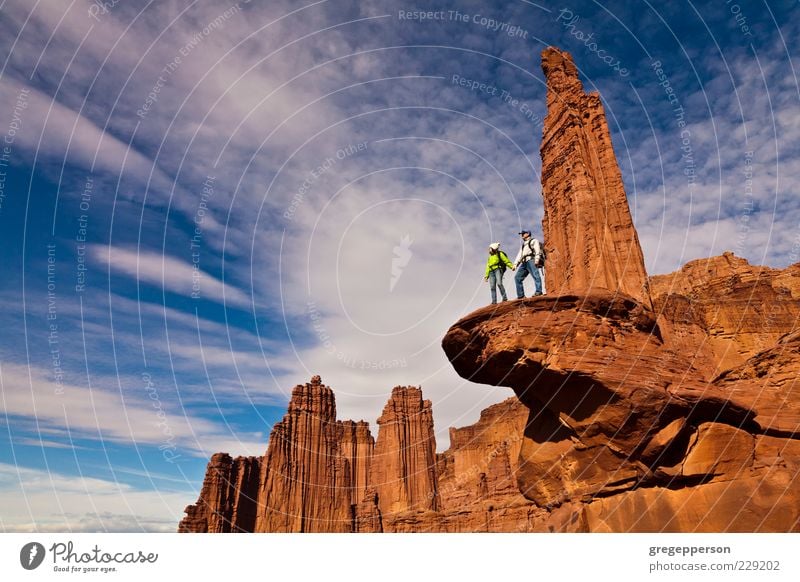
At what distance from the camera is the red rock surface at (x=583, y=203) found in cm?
2216

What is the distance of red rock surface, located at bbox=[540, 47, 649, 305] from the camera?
2216 centimetres

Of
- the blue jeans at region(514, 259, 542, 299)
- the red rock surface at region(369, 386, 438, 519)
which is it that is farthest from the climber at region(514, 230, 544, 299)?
the red rock surface at region(369, 386, 438, 519)

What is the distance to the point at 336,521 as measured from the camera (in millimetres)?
94250

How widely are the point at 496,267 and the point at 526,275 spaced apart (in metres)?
1.10

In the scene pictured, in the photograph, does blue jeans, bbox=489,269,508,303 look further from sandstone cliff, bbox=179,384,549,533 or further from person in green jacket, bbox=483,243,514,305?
sandstone cliff, bbox=179,384,549,533

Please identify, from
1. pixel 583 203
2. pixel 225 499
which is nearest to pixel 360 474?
pixel 225 499

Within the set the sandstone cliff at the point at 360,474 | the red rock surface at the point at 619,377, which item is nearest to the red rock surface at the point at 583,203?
the red rock surface at the point at 619,377

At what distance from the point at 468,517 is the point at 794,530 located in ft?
204

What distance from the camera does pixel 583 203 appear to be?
23.3m

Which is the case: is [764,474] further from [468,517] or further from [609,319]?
[468,517]

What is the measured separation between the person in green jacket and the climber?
1.53 feet

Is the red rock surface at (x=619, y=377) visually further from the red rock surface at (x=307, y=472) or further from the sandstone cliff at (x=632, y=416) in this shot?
the red rock surface at (x=307, y=472)

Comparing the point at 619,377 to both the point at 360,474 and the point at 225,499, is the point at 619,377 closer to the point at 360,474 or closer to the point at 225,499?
the point at 225,499

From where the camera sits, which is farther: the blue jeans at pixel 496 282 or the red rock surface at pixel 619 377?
the blue jeans at pixel 496 282
